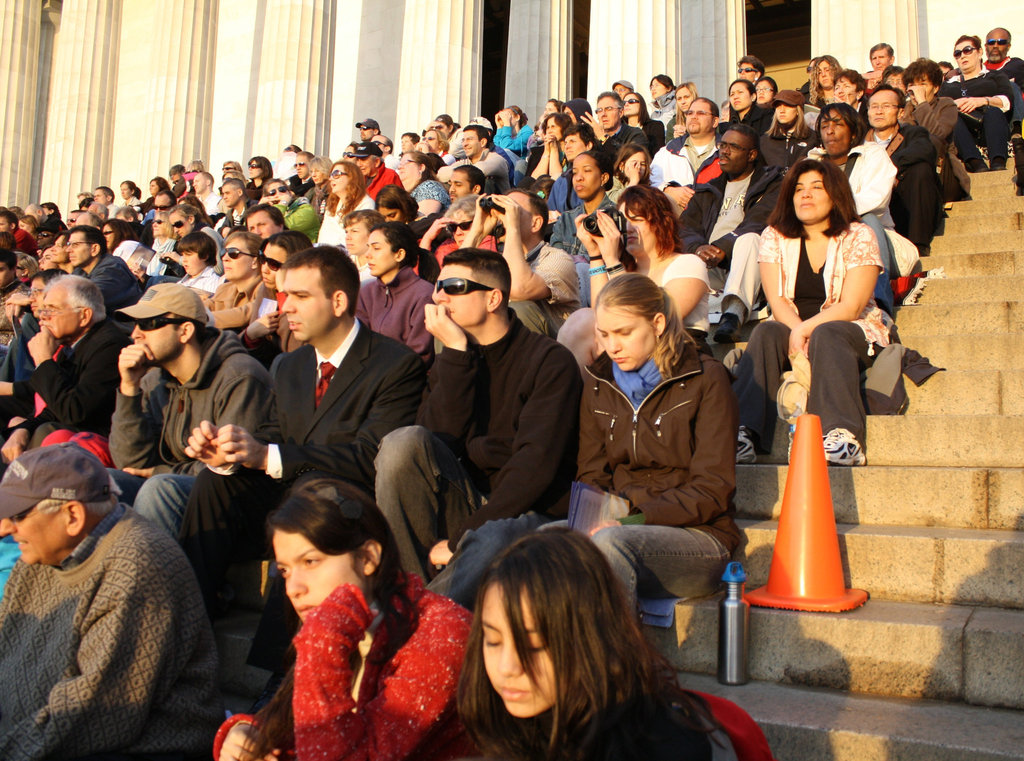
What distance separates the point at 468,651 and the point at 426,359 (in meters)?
3.55

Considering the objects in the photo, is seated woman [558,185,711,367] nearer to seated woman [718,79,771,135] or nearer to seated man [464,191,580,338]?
seated man [464,191,580,338]

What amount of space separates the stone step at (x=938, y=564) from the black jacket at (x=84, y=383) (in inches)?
167

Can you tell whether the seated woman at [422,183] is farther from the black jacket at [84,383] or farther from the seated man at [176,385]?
the seated man at [176,385]

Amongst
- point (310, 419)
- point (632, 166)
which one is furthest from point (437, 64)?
point (310, 419)

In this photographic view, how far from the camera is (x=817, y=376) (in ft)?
14.7

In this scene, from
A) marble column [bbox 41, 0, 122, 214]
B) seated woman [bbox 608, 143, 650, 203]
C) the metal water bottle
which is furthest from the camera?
marble column [bbox 41, 0, 122, 214]

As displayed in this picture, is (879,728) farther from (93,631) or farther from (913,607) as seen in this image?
(93,631)

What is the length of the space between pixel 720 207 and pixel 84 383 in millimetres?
4700

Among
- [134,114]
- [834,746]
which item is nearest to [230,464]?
[834,746]

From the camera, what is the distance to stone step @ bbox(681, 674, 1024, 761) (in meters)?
2.52

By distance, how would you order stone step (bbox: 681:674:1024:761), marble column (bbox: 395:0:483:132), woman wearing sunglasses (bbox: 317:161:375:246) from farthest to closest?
marble column (bbox: 395:0:483:132) → woman wearing sunglasses (bbox: 317:161:375:246) → stone step (bbox: 681:674:1024:761)

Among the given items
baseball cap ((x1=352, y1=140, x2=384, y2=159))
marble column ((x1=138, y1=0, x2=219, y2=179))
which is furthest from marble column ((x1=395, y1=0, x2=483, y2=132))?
marble column ((x1=138, y1=0, x2=219, y2=179))

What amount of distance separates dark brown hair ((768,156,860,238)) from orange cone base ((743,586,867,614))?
8.12 ft

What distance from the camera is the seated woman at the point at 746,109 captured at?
9531mm
